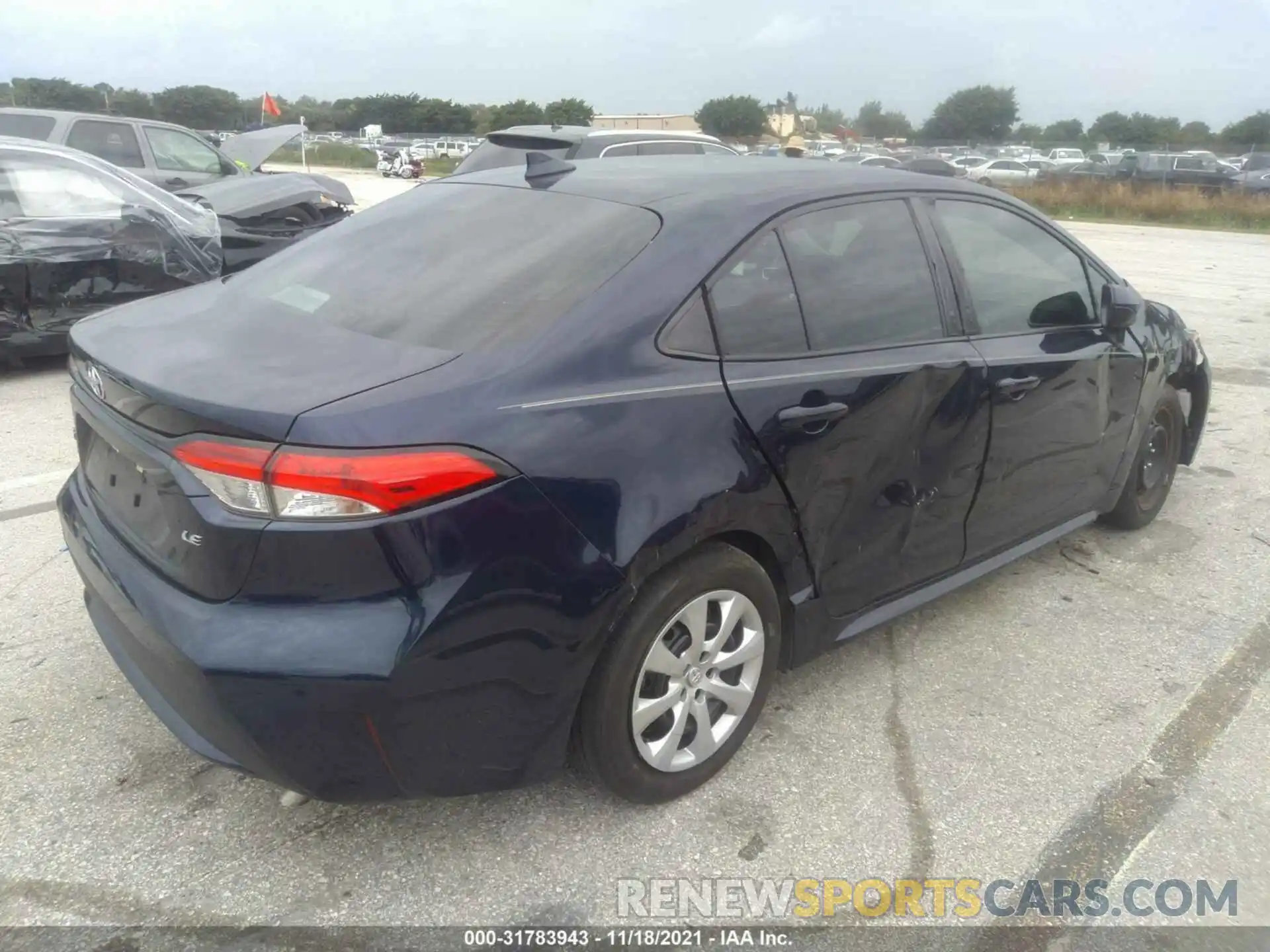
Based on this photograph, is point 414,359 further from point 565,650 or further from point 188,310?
point 188,310

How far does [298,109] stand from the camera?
8300cm

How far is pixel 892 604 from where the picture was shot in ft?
10.5

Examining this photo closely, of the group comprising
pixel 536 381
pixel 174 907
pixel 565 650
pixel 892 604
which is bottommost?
pixel 174 907

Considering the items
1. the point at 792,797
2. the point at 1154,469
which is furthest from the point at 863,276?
the point at 1154,469

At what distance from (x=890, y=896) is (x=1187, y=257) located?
17.3 meters

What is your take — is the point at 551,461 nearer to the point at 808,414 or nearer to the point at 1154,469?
the point at 808,414

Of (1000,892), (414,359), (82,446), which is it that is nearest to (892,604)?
(1000,892)

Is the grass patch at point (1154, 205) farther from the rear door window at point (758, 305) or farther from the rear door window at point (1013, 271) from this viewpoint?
the rear door window at point (758, 305)

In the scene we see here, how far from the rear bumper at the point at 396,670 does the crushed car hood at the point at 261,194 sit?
22.5 ft

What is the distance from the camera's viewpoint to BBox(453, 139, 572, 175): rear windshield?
830 centimetres

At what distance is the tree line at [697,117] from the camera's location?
44094mm

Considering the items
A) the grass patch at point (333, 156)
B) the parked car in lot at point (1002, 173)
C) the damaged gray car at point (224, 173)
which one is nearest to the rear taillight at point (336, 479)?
the damaged gray car at point (224, 173)

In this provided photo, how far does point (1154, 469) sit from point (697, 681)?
9.86 ft

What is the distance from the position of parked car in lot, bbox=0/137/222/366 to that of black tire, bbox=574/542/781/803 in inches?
221
